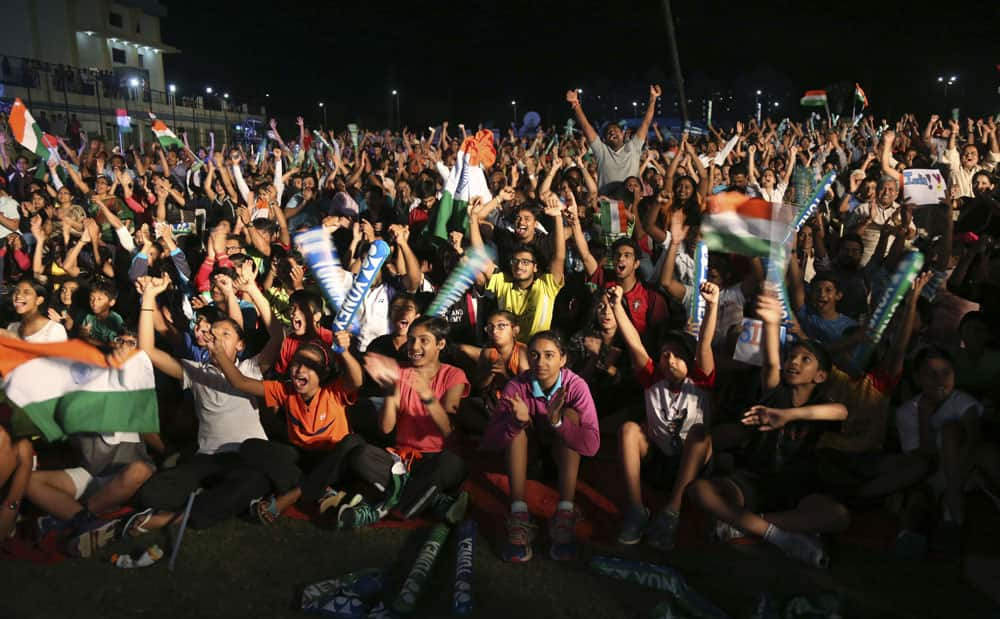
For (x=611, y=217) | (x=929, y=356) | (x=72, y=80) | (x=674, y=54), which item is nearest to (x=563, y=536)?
(x=929, y=356)

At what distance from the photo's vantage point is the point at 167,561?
146 inches

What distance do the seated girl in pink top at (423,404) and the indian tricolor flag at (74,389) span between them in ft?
3.95

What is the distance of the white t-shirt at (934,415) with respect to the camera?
3.71 metres

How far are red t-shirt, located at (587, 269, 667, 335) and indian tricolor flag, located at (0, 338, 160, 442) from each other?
9.78 feet

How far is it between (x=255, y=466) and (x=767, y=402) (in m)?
2.70

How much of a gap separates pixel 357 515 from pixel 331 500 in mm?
232

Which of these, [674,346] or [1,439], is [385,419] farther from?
[1,439]

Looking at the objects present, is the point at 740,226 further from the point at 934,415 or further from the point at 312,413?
the point at 312,413

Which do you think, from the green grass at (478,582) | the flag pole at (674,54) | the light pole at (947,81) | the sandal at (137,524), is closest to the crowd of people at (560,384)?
the sandal at (137,524)

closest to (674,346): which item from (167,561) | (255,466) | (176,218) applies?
(255,466)

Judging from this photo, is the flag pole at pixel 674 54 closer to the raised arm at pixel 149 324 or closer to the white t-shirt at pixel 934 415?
the white t-shirt at pixel 934 415

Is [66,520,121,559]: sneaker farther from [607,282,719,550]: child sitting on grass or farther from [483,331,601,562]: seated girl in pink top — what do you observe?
[607,282,719,550]: child sitting on grass

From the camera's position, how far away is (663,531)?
3777mm

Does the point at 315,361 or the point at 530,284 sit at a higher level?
the point at 530,284
